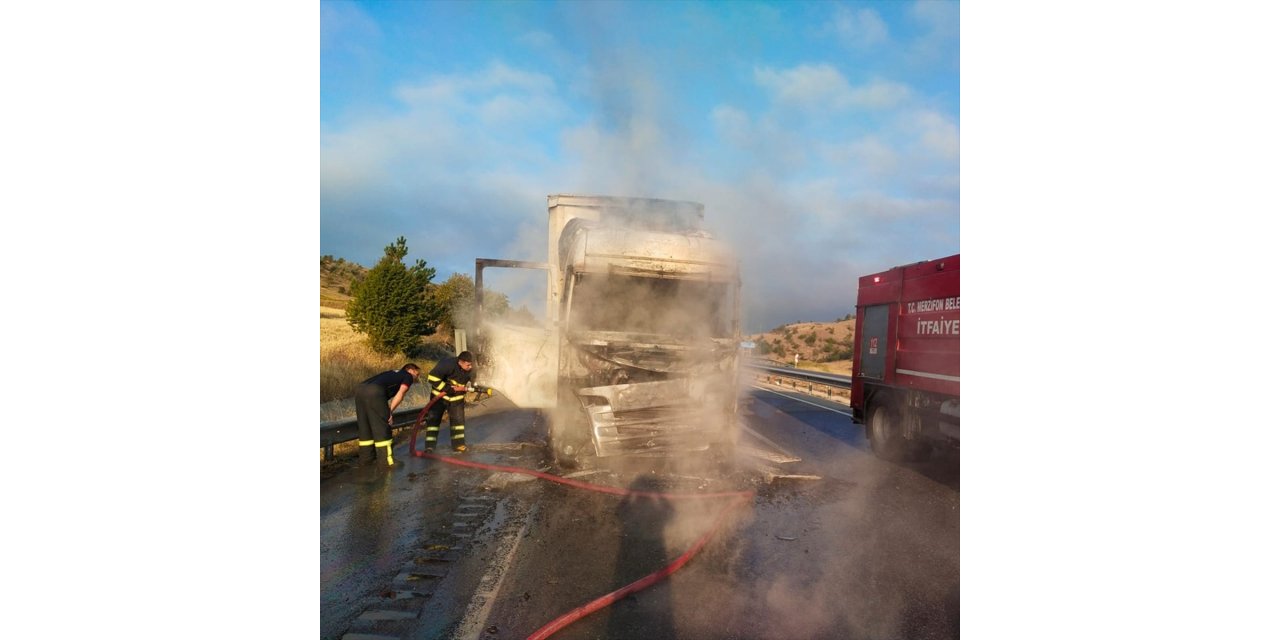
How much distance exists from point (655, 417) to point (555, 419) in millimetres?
1283

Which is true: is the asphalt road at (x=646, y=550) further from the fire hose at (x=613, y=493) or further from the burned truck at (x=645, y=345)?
the burned truck at (x=645, y=345)

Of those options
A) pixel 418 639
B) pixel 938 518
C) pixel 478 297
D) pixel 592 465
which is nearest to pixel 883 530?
pixel 938 518

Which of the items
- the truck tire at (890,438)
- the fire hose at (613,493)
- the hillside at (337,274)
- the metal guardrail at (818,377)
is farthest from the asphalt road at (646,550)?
the hillside at (337,274)

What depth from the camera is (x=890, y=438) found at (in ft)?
25.7

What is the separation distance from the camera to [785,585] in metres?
3.77

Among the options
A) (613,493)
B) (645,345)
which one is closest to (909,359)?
(645,345)

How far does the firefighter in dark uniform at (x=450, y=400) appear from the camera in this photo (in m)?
7.86

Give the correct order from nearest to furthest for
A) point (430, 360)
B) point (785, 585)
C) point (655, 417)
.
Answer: point (785, 585) < point (655, 417) < point (430, 360)

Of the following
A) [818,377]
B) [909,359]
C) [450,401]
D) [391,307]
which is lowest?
[818,377]

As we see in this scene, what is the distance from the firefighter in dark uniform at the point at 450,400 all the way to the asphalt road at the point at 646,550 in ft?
1.94

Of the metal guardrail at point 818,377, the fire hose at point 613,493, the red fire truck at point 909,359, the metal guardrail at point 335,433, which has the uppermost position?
the red fire truck at point 909,359

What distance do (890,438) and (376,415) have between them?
6.46 metres

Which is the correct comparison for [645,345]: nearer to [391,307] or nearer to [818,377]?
[391,307]

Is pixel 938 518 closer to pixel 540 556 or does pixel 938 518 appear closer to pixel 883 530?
pixel 883 530
